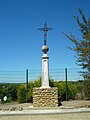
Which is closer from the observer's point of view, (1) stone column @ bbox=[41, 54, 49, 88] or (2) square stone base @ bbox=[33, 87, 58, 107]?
(2) square stone base @ bbox=[33, 87, 58, 107]

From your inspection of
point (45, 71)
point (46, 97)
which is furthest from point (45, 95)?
point (45, 71)

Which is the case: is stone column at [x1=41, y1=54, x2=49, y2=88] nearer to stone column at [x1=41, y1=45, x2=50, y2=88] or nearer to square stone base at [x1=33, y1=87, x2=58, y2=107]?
stone column at [x1=41, y1=45, x2=50, y2=88]

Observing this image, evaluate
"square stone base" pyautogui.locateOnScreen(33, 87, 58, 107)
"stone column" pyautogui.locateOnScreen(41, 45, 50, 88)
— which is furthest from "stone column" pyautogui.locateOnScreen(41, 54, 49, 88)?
"square stone base" pyautogui.locateOnScreen(33, 87, 58, 107)

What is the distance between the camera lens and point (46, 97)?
46.6 ft

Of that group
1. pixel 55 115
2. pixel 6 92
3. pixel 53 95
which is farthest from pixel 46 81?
pixel 6 92

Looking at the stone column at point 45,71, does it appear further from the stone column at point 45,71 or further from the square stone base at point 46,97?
the square stone base at point 46,97

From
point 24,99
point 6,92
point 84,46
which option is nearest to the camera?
point 84,46

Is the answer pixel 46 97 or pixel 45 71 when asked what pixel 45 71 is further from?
pixel 46 97

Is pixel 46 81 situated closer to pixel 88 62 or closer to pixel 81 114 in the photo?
pixel 88 62

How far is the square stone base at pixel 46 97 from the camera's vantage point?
14125mm

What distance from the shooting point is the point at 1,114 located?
35.1ft

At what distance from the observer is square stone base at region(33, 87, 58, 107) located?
14.1m

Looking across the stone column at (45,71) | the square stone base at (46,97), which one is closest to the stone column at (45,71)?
the stone column at (45,71)

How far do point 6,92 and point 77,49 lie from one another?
690 centimetres
